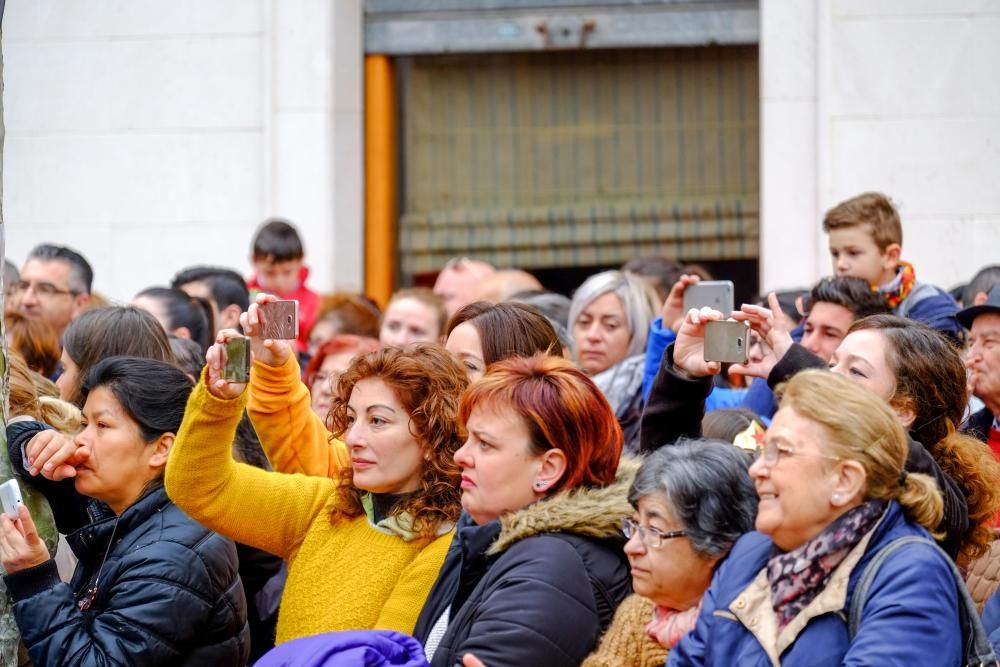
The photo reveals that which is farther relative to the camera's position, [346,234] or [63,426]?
[346,234]

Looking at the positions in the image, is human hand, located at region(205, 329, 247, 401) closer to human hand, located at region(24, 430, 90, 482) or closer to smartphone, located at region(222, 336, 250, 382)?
smartphone, located at region(222, 336, 250, 382)

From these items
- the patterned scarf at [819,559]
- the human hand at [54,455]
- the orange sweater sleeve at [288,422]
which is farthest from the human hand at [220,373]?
the patterned scarf at [819,559]

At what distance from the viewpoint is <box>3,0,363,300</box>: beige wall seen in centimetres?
933

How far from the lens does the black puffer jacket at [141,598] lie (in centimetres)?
433

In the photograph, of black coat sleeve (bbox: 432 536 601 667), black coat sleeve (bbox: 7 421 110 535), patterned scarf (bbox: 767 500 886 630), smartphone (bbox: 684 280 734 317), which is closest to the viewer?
patterned scarf (bbox: 767 500 886 630)

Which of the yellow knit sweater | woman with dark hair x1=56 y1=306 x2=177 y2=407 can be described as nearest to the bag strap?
the yellow knit sweater

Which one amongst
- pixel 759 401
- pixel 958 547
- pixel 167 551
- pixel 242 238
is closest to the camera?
pixel 958 547

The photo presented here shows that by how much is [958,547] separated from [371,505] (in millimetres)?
1696

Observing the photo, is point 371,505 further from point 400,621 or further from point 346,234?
point 346,234

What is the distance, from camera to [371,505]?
15.3ft

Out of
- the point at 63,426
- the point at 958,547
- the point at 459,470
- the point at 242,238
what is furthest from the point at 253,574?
the point at 242,238

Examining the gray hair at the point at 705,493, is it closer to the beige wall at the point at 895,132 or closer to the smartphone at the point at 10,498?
the smartphone at the point at 10,498

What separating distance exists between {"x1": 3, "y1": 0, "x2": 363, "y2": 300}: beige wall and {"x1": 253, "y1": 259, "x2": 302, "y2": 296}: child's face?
54 centimetres

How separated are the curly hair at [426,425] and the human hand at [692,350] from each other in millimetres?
676
